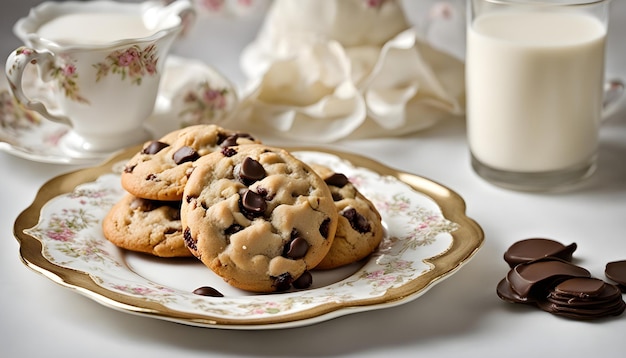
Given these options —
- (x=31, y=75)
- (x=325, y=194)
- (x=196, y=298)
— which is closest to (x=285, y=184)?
(x=325, y=194)

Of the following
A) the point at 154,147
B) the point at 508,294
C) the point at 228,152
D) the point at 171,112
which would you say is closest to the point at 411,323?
the point at 508,294

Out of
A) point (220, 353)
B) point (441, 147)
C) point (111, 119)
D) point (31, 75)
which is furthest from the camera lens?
point (31, 75)

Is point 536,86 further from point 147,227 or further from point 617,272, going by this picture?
point 147,227

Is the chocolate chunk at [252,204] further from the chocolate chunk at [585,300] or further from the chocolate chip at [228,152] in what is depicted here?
the chocolate chunk at [585,300]

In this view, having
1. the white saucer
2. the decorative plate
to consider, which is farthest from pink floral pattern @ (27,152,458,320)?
the white saucer

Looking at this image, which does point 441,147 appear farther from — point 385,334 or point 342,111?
point 385,334

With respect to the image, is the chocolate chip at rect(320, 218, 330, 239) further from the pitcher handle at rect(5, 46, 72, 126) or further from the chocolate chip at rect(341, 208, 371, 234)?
the pitcher handle at rect(5, 46, 72, 126)
